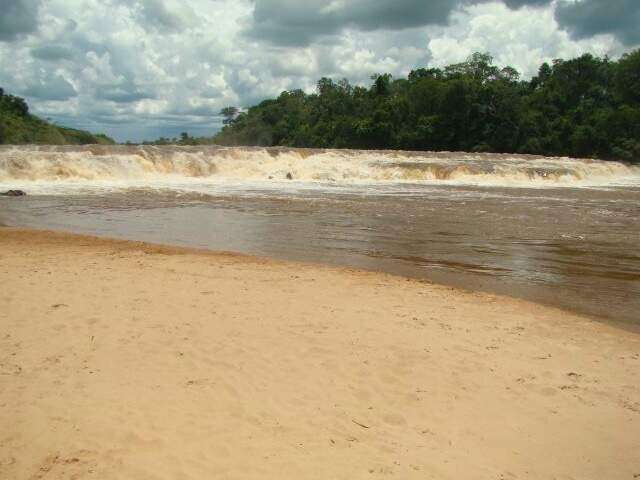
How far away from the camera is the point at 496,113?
178 feet

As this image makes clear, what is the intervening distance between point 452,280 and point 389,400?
15.3 ft

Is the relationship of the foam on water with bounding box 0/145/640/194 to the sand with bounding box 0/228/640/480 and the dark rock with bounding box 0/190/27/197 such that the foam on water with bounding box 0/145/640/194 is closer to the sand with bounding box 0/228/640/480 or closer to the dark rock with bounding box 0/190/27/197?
the dark rock with bounding box 0/190/27/197

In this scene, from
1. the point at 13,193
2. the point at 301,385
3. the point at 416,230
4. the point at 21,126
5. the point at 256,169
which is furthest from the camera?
the point at 21,126

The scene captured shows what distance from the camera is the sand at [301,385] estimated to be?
3299 millimetres

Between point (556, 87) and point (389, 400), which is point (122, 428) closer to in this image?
point (389, 400)

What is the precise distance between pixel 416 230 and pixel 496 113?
4486 centimetres

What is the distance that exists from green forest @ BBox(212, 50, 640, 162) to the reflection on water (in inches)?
→ 1296

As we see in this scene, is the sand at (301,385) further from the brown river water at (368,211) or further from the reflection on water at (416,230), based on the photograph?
the brown river water at (368,211)

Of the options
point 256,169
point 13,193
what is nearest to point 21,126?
point 256,169

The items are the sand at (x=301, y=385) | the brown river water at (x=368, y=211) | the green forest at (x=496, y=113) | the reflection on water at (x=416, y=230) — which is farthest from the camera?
the green forest at (x=496, y=113)

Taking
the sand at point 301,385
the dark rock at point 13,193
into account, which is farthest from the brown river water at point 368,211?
the sand at point 301,385

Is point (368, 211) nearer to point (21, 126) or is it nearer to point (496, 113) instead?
point (496, 113)

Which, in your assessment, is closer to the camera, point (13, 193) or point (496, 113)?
point (13, 193)

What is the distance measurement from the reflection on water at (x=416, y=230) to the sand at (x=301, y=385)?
2.02m
